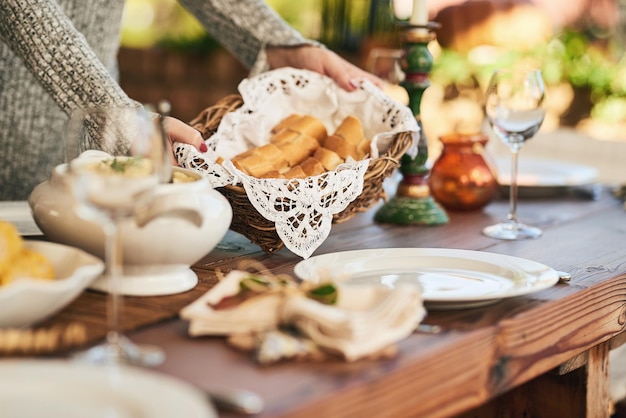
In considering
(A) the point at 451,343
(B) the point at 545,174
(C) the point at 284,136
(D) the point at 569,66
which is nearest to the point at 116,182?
(A) the point at 451,343

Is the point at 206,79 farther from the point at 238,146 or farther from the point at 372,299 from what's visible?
the point at 372,299

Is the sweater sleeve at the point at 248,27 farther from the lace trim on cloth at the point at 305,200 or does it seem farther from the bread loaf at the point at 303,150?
the lace trim on cloth at the point at 305,200

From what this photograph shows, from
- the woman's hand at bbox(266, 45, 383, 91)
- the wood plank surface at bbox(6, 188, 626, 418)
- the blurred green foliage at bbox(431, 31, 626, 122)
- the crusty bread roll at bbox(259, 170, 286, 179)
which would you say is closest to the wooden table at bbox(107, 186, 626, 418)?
the wood plank surface at bbox(6, 188, 626, 418)

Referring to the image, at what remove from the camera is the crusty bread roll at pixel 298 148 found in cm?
139

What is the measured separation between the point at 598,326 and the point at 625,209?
0.65 metres

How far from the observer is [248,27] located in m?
1.72

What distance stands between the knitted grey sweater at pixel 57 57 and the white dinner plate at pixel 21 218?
0.18 m

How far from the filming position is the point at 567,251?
1365 mm

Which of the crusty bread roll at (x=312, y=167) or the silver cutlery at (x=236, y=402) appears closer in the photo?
the silver cutlery at (x=236, y=402)

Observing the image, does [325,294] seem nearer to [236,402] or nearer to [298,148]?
[236,402]

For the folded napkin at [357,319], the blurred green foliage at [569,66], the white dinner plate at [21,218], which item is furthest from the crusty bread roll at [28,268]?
the blurred green foliage at [569,66]

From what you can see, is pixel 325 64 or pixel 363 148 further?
pixel 325 64

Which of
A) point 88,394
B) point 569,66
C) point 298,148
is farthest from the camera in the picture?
point 569,66

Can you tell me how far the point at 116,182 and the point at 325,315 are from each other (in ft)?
0.71
